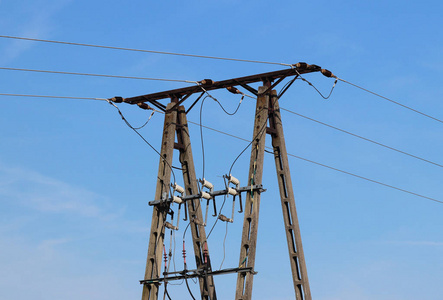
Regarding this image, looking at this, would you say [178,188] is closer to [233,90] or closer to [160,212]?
[160,212]

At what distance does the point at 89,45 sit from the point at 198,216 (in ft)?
16.5

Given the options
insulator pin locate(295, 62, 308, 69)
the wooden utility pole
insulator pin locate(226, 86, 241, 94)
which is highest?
insulator pin locate(226, 86, 241, 94)

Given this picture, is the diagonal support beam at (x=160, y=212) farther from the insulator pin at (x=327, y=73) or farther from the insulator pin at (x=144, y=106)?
the insulator pin at (x=327, y=73)

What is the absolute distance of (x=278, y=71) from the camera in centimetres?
2502

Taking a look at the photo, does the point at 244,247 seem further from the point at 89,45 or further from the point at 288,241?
the point at 89,45

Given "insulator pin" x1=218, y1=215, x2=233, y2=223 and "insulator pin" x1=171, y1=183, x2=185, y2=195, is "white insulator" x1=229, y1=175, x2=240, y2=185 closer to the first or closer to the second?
"insulator pin" x1=218, y1=215, x2=233, y2=223

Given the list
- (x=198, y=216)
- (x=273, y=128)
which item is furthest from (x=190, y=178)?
(x=273, y=128)

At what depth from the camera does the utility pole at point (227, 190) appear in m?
24.2

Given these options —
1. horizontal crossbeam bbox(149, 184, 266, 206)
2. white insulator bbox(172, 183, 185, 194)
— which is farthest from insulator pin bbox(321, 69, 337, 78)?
white insulator bbox(172, 183, 185, 194)

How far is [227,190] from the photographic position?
81.5ft

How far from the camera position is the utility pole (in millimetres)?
24219

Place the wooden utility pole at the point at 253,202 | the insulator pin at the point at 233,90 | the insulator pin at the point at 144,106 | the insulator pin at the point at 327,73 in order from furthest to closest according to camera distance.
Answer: the insulator pin at the point at 144,106, the insulator pin at the point at 233,90, the insulator pin at the point at 327,73, the wooden utility pole at the point at 253,202

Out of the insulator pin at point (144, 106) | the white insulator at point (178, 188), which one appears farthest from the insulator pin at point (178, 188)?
the insulator pin at point (144, 106)

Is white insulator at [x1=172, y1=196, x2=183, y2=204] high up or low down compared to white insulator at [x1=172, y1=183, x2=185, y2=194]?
down
